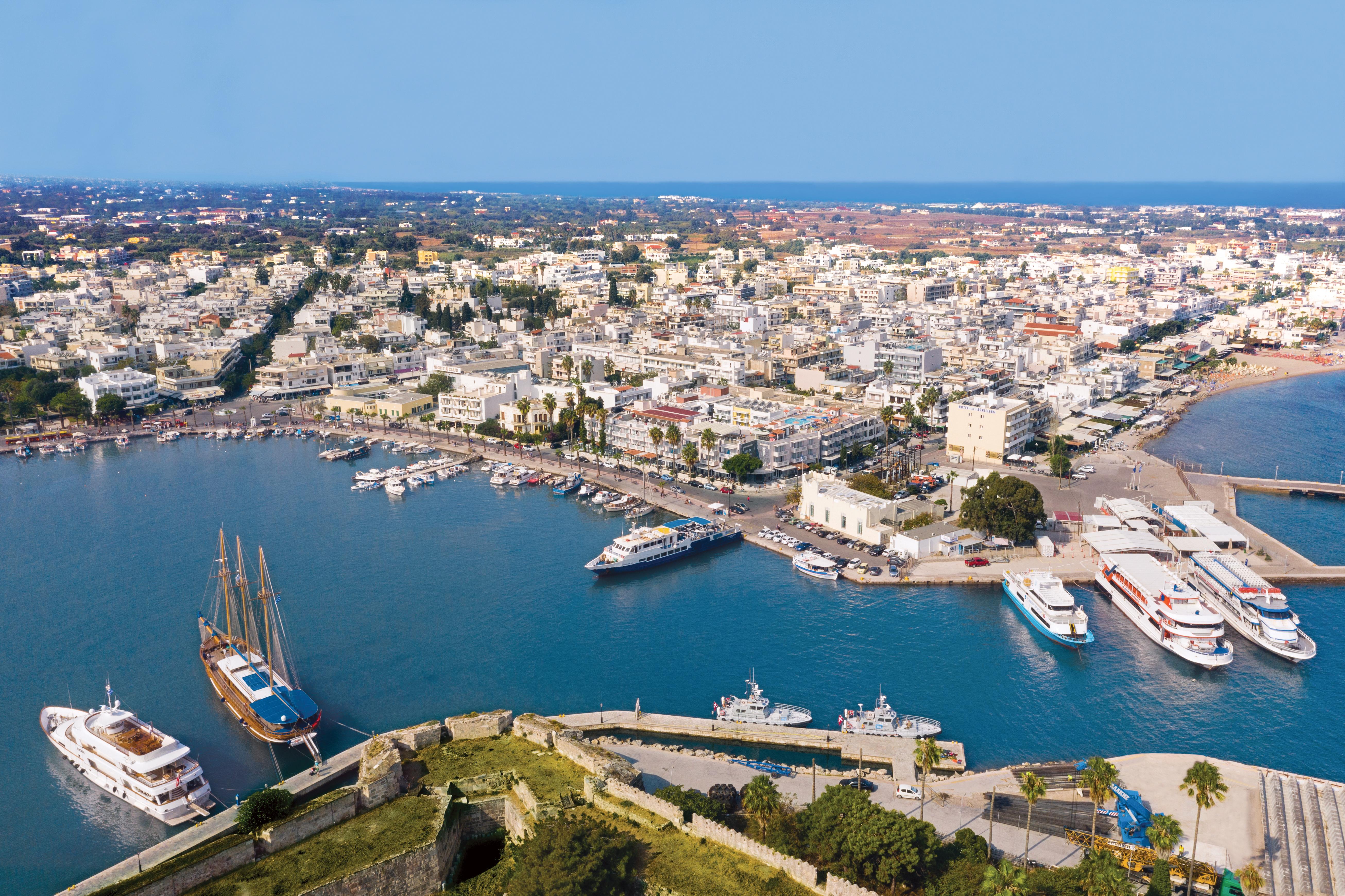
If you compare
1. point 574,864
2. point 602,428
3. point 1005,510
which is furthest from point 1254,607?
point 602,428

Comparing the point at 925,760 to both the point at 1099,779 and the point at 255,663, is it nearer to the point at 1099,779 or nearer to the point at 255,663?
the point at 1099,779

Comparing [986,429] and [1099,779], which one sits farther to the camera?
[986,429]

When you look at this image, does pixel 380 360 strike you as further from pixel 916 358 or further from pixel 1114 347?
pixel 1114 347

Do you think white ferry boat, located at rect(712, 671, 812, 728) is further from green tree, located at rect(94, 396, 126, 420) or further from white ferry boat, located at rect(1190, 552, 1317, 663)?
green tree, located at rect(94, 396, 126, 420)

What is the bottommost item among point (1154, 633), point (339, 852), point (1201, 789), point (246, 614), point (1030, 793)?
point (1154, 633)

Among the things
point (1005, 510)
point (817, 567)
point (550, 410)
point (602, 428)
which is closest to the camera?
point (817, 567)
